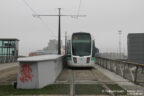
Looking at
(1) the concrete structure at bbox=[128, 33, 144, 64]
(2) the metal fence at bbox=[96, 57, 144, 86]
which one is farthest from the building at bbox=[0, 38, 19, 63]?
(2) the metal fence at bbox=[96, 57, 144, 86]

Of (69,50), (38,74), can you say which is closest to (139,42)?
(69,50)

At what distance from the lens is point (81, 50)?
560 inches

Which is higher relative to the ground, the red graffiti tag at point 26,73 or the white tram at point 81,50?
the white tram at point 81,50

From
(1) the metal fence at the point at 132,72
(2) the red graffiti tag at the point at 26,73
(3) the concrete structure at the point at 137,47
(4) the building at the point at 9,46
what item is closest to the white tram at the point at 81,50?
(1) the metal fence at the point at 132,72

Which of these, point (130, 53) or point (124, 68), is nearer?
point (124, 68)

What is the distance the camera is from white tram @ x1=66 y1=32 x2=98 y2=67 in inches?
545

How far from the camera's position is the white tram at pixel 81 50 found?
1384 centimetres

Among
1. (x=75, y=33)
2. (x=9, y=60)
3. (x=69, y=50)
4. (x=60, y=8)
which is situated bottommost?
(x=9, y=60)

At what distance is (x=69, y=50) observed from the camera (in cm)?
1440

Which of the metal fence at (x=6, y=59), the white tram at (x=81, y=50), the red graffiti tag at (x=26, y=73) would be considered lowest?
the metal fence at (x=6, y=59)

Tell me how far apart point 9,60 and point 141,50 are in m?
22.3

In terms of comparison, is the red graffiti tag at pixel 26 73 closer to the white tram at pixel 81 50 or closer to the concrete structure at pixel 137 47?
the white tram at pixel 81 50

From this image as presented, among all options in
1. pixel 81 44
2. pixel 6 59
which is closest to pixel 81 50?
pixel 81 44

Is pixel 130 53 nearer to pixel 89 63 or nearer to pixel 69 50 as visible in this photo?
pixel 89 63
